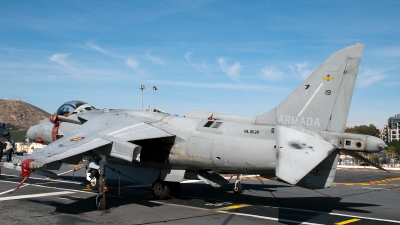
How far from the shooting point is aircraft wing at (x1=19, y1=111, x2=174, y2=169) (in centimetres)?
1154

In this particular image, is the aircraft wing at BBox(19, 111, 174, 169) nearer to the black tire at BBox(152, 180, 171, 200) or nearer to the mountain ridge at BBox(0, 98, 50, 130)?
the black tire at BBox(152, 180, 171, 200)

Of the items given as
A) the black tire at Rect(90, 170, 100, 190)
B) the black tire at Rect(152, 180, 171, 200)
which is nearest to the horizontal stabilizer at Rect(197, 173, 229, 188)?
the black tire at Rect(152, 180, 171, 200)

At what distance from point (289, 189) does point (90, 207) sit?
1026cm

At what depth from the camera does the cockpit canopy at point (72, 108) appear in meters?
18.1

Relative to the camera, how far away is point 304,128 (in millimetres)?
12195

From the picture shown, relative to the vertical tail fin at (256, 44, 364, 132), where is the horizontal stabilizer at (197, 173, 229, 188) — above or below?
below

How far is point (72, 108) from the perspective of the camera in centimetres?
1820

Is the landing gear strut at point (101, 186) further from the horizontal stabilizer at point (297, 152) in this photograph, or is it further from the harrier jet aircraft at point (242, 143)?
the horizontal stabilizer at point (297, 152)

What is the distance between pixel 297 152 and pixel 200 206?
466 cm

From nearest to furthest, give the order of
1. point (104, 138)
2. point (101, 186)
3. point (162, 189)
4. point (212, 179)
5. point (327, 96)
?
point (327, 96), point (101, 186), point (104, 138), point (212, 179), point (162, 189)

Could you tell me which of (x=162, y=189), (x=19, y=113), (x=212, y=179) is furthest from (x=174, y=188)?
(x=19, y=113)

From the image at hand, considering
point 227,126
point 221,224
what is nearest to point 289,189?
point 227,126

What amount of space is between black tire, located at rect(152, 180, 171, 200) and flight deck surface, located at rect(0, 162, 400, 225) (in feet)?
0.95

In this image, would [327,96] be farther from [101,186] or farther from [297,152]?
[101,186]
